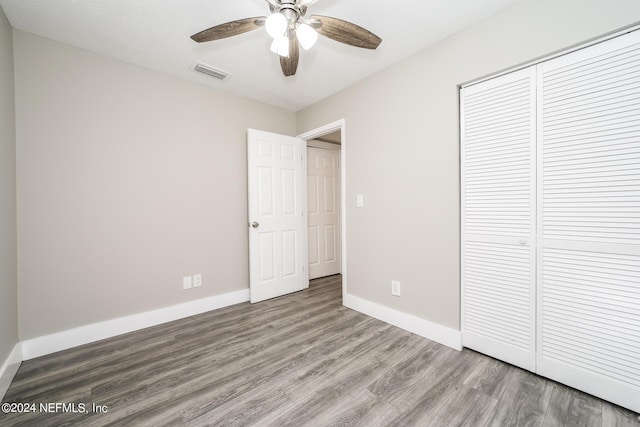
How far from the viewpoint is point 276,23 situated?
4.30 feet

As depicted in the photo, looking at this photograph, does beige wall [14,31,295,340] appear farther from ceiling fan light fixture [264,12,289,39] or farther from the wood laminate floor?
ceiling fan light fixture [264,12,289,39]

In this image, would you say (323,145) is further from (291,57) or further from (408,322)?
(408,322)

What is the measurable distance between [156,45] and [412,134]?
2249mm

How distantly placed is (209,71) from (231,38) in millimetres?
601

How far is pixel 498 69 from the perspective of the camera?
5.85 ft

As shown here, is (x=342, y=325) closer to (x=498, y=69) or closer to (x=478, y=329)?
(x=478, y=329)

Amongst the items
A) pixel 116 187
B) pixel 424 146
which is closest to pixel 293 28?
pixel 424 146

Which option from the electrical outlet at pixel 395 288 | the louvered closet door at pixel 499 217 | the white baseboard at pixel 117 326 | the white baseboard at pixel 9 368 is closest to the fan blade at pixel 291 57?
the louvered closet door at pixel 499 217

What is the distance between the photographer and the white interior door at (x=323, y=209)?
3977 millimetres

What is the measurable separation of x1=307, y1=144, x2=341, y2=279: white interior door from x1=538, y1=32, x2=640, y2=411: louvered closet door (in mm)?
2774

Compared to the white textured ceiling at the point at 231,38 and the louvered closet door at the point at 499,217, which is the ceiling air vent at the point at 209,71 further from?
the louvered closet door at the point at 499,217

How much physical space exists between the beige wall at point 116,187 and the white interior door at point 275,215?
0.56 ft

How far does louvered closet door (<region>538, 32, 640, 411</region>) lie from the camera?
1.39 m

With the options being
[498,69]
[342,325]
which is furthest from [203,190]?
[498,69]
